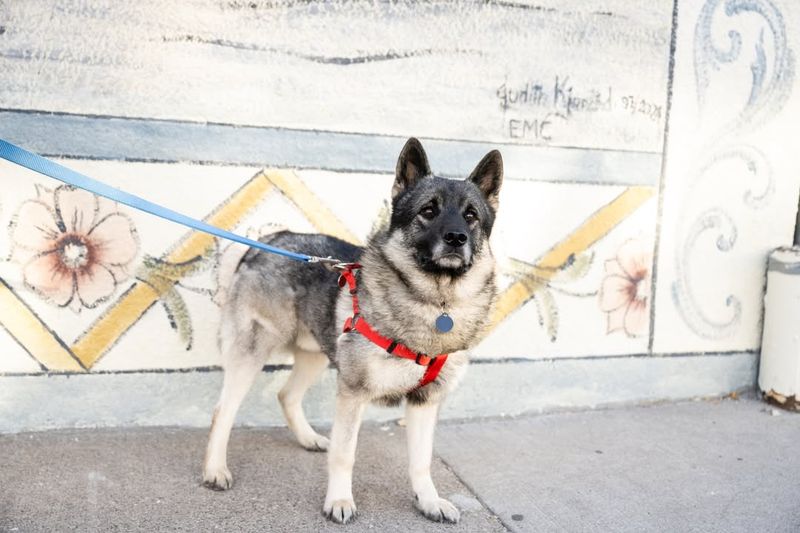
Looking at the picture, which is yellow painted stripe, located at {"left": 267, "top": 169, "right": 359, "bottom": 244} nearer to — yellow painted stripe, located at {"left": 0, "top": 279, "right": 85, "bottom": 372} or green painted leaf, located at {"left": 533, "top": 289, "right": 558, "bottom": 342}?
green painted leaf, located at {"left": 533, "top": 289, "right": 558, "bottom": 342}

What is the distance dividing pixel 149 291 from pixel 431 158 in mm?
2009

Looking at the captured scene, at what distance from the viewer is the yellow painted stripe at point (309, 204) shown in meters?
4.34

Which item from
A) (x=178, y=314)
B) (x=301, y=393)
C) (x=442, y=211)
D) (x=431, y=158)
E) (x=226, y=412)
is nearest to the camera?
(x=442, y=211)

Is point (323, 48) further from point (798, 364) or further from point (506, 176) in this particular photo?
point (798, 364)

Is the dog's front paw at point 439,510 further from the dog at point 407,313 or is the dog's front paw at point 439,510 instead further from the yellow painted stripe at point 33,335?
the yellow painted stripe at point 33,335

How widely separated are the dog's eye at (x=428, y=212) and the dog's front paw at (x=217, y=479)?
1.74 meters

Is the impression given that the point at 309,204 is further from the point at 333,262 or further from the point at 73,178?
the point at 73,178

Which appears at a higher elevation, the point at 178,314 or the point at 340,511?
the point at 178,314

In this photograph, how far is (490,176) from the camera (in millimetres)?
3467

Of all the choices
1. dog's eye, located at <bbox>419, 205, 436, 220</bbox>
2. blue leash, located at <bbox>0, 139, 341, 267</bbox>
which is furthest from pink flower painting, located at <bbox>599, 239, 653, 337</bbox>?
blue leash, located at <bbox>0, 139, 341, 267</bbox>

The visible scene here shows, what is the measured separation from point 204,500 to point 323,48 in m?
2.75

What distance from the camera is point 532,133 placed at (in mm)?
4758

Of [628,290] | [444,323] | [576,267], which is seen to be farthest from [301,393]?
[628,290]

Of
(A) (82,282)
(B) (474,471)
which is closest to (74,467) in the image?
(A) (82,282)
